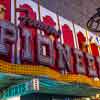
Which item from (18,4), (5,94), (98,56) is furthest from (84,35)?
(5,94)

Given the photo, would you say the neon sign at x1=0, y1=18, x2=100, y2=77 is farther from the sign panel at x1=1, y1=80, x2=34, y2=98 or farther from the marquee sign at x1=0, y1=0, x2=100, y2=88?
the sign panel at x1=1, y1=80, x2=34, y2=98

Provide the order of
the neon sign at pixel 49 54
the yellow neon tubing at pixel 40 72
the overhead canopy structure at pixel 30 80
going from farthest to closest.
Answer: the neon sign at pixel 49 54
the overhead canopy structure at pixel 30 80
the yellow neon tubing at pixel 40 72

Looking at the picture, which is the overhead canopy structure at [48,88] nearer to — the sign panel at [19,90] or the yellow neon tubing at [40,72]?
the sign panel at [19,90]

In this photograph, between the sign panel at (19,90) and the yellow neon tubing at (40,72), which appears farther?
the sign panel at (19,90)

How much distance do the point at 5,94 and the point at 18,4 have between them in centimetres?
291

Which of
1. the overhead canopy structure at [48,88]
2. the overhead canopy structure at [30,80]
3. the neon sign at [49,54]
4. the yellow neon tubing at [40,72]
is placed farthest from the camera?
the neon sign at [49,54]

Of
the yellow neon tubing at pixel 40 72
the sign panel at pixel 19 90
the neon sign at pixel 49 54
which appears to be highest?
the neon sign at pixel 49 54

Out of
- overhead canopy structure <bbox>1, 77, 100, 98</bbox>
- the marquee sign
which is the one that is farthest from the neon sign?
overhead canopy structure <bbox>1, 77, 100, 98</bbox>

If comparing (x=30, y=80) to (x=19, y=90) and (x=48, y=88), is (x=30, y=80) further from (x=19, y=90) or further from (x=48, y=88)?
(x=48, y=88)

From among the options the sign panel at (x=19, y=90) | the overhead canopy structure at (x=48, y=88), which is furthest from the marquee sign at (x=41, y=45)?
the sign panel at (x=19, y=90)

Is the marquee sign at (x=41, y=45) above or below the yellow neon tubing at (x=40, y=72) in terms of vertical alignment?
above

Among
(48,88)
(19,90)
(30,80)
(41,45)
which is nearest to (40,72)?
(30,80)

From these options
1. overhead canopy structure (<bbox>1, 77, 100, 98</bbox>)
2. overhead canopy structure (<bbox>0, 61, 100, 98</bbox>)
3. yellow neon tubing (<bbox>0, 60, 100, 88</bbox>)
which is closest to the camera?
yellow neon tubing (<bbox>0, 60, 100, 88</bbox>)

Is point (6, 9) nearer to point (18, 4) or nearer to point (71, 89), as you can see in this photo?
point (18, 4)
